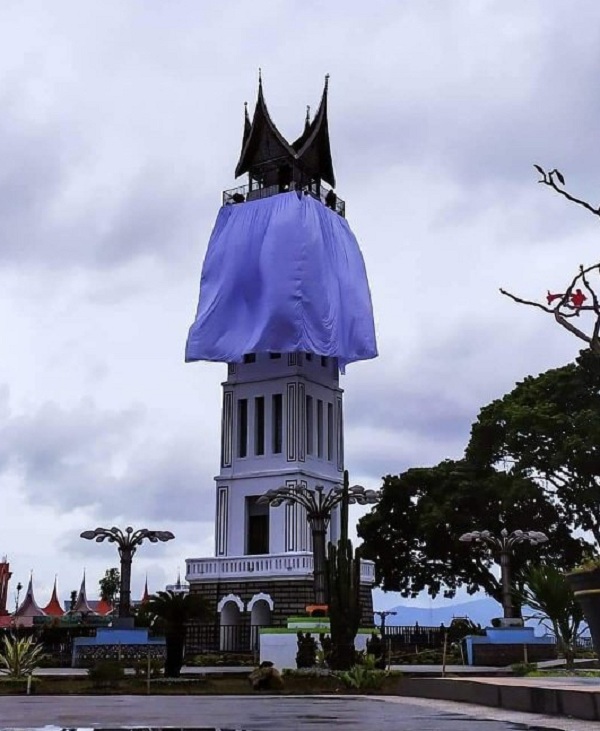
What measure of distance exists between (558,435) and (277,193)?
1884cm

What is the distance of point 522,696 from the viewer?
1139 centimetres

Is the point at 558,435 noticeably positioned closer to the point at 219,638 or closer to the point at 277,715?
the point at 219,638

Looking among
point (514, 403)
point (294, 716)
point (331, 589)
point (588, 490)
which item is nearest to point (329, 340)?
point (514, 403)

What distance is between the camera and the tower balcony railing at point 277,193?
53.4 m

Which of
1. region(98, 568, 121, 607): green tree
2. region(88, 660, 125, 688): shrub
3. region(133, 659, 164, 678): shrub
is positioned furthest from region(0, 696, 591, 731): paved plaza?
region(98, 568, 121, 607): green tree

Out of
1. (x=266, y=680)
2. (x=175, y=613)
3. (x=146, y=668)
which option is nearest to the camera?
(x=266, y=680)

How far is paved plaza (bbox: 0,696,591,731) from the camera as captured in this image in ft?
32.6

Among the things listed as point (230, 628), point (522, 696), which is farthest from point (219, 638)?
point (522, 696)

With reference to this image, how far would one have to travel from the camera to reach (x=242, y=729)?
30.8 ft

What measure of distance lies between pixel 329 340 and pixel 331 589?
22.0 metres

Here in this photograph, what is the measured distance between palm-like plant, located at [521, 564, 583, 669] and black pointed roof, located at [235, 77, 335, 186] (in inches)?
1336

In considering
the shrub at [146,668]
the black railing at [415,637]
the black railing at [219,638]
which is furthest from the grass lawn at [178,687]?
the black railing at [219,638]

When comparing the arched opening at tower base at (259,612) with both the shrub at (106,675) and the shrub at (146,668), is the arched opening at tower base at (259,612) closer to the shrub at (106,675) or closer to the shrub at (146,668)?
the shrub at (146,668)

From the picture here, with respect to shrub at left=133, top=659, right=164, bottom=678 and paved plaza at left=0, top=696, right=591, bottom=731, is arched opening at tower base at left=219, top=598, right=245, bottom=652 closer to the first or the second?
shrub at left=133, top=659, right=164, bottom=678
